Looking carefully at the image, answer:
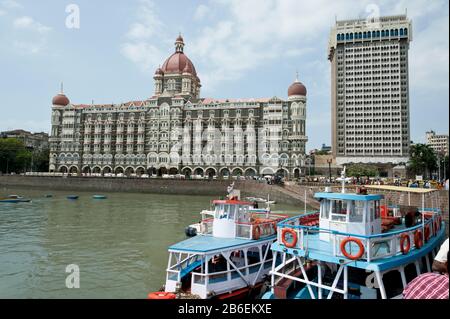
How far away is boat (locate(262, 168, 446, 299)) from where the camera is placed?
8.91 meters

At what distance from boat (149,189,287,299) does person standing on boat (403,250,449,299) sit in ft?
22.6

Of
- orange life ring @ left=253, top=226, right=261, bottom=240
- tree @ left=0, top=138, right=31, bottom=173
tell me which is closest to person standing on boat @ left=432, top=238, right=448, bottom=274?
orange life ring @ left=253, top=226, right=261, bottom=240

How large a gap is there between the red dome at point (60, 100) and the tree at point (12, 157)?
19787 mm

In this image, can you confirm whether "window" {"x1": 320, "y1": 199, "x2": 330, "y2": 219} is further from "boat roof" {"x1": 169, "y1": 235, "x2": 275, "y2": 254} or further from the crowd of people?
the crowd of people

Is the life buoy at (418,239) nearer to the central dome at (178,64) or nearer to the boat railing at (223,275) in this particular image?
the boat railing at (223,275)

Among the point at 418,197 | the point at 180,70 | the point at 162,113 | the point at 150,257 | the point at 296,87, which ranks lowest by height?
the point at 150,257

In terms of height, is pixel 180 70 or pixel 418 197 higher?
pixel 180 70

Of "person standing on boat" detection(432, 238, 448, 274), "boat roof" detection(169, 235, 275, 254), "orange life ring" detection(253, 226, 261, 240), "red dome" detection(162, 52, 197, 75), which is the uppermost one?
"red dome" detection(162, 52, 197, 75)

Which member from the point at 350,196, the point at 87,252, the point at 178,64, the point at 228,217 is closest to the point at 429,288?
the point at 350,196

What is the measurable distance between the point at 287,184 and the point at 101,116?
62028 mm
